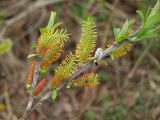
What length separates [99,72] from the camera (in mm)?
3387

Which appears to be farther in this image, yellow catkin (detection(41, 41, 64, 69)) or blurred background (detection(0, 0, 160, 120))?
blurred background (detection(0, 0, 160, 120))

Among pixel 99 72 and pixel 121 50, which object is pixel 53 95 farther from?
pixel 99 72

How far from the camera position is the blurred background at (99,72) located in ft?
9.53

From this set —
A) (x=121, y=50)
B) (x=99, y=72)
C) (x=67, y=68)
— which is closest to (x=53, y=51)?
(x=67, y=68)

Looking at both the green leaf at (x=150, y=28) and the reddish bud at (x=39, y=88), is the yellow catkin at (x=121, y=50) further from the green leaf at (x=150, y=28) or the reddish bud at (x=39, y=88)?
the reddish bud at (x=39, y=88)

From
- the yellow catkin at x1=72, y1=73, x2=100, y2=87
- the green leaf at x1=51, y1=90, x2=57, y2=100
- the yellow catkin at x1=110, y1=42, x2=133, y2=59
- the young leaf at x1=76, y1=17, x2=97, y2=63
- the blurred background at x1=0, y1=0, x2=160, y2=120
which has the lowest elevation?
the blurred background at x1=0, y1=0, x2=160, y2=120

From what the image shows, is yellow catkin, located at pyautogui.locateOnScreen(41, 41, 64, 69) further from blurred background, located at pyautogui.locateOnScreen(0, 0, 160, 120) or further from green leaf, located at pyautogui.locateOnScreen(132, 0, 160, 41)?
blurred background, located at pyautogui.locateOnScreen(0, 0, 160, 120)

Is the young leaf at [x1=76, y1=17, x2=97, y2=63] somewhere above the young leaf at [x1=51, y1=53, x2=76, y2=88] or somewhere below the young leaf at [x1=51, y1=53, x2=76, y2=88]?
above

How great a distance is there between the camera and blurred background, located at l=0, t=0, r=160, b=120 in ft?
9.53

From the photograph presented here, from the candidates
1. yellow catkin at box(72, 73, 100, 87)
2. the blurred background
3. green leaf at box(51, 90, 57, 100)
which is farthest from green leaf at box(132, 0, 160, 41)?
the blurred background

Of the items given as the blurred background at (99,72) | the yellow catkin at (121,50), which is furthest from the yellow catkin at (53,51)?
the blurred background at (99,72)

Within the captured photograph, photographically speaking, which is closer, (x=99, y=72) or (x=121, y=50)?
(x=121, y=50)

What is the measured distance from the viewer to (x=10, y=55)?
3.38 meters

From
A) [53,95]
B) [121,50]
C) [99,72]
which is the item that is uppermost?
[121,50]
